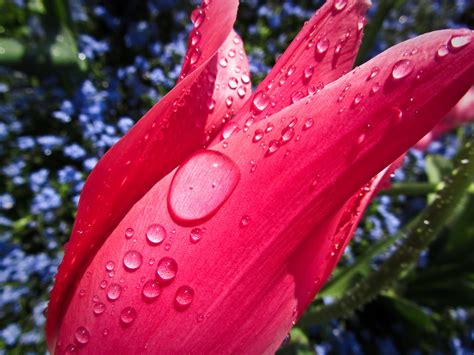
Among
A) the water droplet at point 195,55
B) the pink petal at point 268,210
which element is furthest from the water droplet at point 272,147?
the water droplet at point 195,55

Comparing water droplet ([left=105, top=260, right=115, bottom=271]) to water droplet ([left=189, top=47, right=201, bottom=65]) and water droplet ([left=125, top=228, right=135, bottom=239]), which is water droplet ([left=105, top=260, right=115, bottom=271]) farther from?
water droplet ([left=189, top=47, right=201, bottom=65])

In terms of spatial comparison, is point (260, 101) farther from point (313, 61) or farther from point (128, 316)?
point (128, 316)

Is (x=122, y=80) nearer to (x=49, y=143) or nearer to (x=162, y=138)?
(x=49, y=143)

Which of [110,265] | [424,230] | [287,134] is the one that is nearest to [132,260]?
[110,265]

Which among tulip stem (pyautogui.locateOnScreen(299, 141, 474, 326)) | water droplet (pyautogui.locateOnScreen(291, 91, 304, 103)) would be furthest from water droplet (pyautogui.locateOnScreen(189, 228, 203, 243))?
tulip stem (pyautogui.locateOnScreen(299, 141, 474, 326))

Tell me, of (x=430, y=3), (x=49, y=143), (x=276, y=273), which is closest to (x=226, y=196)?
(x=276, y=273)
